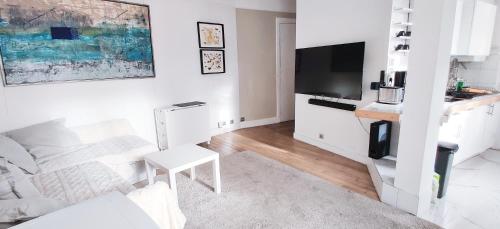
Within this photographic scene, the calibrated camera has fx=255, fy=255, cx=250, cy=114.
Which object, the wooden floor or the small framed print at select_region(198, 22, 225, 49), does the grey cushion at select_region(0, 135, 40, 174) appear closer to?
the wooden floor

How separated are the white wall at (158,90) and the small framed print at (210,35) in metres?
0.09

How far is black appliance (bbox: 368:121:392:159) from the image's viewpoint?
2.73 m

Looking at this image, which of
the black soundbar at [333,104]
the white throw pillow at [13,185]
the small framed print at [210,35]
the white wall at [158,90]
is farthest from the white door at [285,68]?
the white throw pillow at [13,185]

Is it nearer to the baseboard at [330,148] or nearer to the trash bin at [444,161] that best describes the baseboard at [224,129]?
the baseboard at [330,148]

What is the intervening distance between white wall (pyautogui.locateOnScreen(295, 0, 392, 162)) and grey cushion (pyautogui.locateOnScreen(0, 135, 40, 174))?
3240 mm

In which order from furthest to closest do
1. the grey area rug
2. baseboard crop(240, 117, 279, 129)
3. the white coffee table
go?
baseboard crop(240, 117, 279, 129) → the white coffee table → the grey area rug

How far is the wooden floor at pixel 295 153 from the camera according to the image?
273cm

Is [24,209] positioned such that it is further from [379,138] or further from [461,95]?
[461,95]

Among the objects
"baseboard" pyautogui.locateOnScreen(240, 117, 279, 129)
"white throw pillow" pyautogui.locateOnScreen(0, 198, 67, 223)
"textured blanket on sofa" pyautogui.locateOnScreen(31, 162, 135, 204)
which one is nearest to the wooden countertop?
"textured blanket on sofa" pyautogui.locateOnScreen(31, 162, 135, 204)

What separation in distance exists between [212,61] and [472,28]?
3435 millimetres

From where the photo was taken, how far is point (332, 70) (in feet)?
10.6

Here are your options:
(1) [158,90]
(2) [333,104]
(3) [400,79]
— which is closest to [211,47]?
(1) [158,90]

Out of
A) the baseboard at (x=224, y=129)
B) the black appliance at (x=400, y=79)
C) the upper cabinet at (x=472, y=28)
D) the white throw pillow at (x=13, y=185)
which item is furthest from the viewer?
the baseboard at (x=224, y=129)

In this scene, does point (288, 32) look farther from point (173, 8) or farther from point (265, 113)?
point (173, 8)
